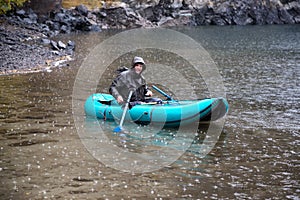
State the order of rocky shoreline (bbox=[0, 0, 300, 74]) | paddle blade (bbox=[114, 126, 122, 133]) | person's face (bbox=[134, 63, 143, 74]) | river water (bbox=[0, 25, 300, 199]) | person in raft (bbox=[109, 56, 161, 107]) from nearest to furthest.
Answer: river water (bbox=[0, 25, 300, 199])
paddle blade (bbox=[114, 126, 122, 133])
person's face (bbox=[134, 63, 143, 74])
person in raft (bbox=[109, 56, 161, 107])
rocky shoreline (bbox=[0, 0, 300, 74])

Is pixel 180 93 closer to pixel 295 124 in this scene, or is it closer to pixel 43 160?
pixel 295 124

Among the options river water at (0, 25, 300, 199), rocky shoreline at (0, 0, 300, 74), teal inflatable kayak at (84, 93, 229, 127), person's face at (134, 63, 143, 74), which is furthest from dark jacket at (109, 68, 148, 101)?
rocky shoreline at (0, 0, 300, 74)

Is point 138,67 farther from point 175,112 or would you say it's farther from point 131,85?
point 175,112

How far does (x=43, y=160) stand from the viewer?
1556cm

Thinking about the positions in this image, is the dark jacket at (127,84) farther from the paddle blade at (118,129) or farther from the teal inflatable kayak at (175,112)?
the paddle blade at (118,129)

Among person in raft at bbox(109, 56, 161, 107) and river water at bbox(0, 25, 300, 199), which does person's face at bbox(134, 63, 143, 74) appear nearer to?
person in raft at bbox(109, 56, 161, 107)

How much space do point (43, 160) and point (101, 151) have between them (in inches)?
81.8

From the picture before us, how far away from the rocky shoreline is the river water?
36.3 feet

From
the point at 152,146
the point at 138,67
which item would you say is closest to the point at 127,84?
the point at 138,67

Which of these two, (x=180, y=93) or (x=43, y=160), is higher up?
(x=43, y=160)

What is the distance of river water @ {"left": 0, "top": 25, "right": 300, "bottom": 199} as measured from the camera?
13.2 metres

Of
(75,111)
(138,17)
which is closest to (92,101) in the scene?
(75,111)

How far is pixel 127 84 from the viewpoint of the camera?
20.2m

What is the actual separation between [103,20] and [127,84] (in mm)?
70809
